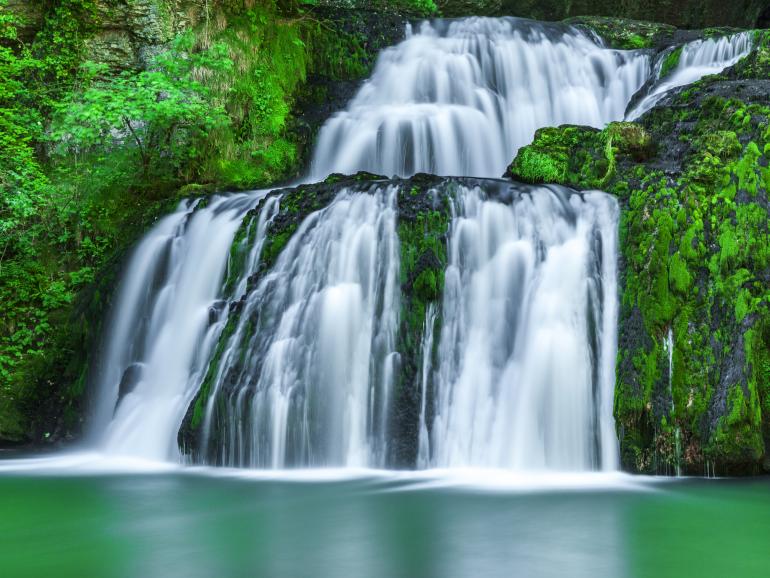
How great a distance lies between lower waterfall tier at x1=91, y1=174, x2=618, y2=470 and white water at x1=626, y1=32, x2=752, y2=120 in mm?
4520

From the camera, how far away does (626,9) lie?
15.9 meters

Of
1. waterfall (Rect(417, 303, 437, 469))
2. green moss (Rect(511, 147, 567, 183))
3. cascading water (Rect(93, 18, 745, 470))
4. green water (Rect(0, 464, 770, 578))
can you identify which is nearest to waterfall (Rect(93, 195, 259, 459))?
cascading water (Rect(93, 18, 745, 470))

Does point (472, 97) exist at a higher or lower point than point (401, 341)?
higher

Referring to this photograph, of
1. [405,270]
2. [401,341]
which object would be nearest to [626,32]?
[405,270]

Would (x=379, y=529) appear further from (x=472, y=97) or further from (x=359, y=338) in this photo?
(x=472, y=97)

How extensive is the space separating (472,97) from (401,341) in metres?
5.82

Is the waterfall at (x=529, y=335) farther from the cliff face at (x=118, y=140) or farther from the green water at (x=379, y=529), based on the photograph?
the cliff face at (x=118, y=140)

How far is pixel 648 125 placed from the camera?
7516 millimetres

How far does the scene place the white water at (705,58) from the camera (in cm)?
1021

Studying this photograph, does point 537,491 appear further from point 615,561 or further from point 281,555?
point 281,555

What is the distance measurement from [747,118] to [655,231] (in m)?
1.51

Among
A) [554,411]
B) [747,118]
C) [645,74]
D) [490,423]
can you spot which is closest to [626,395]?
[554,411]

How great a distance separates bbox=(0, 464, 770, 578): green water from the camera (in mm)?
3408

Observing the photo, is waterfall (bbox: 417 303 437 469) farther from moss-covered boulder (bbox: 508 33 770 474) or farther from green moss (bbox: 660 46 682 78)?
green moss (bbox: 660 46 682 78)
